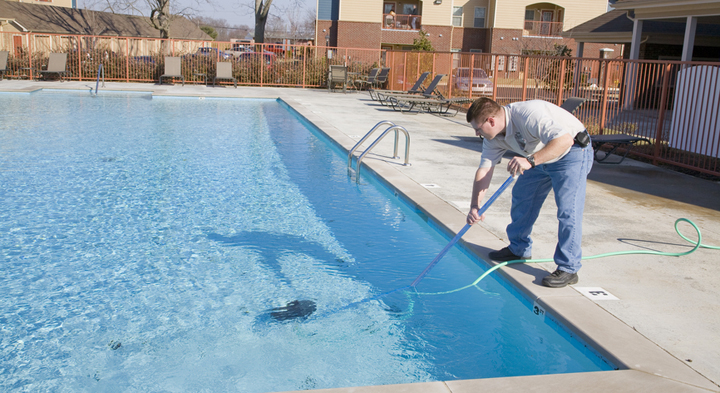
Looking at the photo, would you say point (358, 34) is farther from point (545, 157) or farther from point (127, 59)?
point (545, 157)

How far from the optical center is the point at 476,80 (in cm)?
1806

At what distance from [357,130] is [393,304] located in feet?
26.7

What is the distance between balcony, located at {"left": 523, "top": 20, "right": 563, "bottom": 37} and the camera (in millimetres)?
44156

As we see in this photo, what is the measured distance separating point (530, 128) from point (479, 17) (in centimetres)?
4351

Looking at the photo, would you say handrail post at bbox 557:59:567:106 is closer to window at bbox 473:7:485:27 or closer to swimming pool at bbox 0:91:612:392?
swimming pool at bbox 0:91:612:392

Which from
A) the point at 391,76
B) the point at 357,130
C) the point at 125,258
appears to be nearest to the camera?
the point at 125,258

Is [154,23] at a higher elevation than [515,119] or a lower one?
higher

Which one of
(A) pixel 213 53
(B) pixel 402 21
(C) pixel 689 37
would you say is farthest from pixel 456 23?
(C) pixel 689 37

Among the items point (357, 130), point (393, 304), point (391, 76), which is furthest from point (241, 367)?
point (391, 76)

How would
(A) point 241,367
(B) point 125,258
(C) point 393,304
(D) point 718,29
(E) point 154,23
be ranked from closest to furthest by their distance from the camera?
1. (A) point 241,367
2. (C) point 393,304
3. (B) point 125,258
4. (D) point 718,29
5. (E) point 154,23

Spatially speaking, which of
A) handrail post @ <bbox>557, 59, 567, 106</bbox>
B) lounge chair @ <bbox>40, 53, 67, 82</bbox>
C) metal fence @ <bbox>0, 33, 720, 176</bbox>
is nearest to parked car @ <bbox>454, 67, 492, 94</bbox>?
metal fence @ <bbox>0, 33, 720, 176</bbox>

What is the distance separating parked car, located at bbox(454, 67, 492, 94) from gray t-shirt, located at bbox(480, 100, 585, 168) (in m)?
14.2

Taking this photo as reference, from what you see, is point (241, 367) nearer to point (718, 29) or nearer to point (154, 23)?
point (718, 29)

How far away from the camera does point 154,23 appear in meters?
37.3
